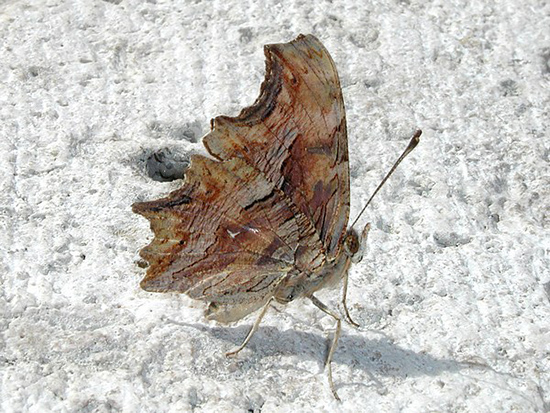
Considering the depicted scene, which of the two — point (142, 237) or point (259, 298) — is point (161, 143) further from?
point (259, 298)

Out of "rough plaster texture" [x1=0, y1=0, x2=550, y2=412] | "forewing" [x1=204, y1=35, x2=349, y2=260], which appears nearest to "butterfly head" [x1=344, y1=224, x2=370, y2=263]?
"forewing" [x1=204, y1=35, x2=349, y2=260]

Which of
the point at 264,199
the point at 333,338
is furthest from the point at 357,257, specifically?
the point at 264,199

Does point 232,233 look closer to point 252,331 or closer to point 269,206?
point 269,206

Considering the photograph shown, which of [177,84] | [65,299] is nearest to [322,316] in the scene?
[65,299]

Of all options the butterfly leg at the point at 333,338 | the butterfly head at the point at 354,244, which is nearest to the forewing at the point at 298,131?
the butterfly head at the point at 354,244

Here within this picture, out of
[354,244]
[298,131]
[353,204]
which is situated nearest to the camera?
[298,131]

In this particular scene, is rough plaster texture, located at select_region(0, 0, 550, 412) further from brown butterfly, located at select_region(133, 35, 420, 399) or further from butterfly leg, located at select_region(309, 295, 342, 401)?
brown butterfly, located at select_region(133, 35, 420, 399)

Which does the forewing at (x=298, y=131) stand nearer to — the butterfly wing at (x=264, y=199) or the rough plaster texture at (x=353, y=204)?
the butterfly wing at (x=264, y=199)
